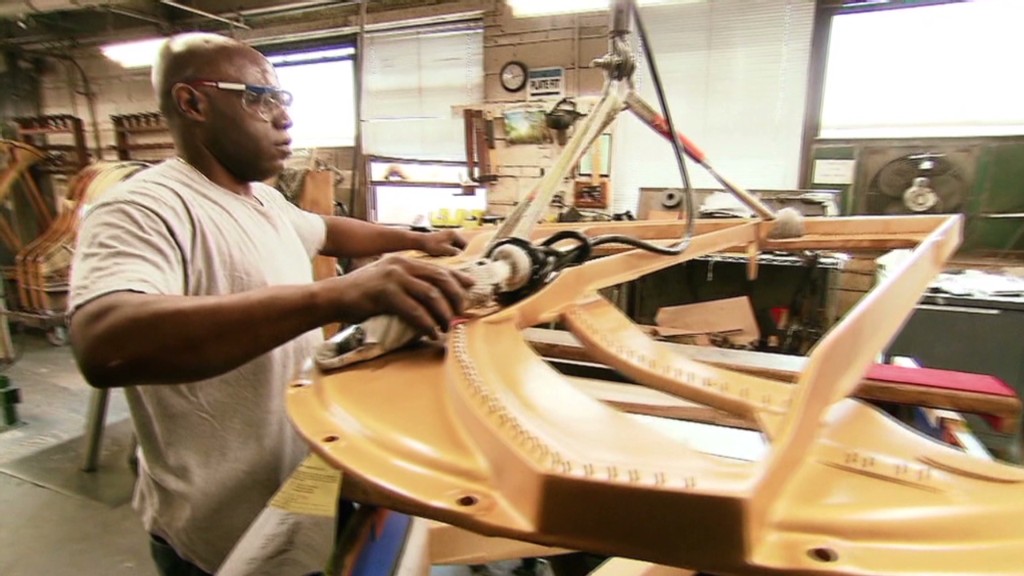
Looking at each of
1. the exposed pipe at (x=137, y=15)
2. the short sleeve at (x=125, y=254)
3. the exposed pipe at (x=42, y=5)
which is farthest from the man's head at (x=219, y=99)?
the exposed pipe at (x=137, y=15)

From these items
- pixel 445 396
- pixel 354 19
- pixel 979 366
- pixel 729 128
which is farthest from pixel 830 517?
pixel 354 19

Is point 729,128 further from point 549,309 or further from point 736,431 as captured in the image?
point 549,309

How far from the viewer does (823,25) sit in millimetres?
3418

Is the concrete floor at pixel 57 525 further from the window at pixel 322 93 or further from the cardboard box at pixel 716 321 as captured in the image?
the window at pixel 322 93

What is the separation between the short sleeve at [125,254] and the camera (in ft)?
2.34

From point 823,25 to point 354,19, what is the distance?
3.86 metres

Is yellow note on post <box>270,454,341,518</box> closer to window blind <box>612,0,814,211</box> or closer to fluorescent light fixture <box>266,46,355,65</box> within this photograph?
window blind <box>612,0,814,211</box>

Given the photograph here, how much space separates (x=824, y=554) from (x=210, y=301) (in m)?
0.72

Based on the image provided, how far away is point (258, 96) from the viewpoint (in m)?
1.13

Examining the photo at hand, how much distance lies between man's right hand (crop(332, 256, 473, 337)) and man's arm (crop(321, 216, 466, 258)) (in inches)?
30.8

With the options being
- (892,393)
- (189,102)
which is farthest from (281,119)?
(892,393)

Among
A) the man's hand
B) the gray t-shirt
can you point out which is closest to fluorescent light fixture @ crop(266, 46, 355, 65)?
the man's hand

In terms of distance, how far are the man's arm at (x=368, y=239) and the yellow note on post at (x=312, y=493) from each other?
892 mm

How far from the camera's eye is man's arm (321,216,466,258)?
152cm
